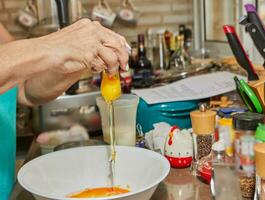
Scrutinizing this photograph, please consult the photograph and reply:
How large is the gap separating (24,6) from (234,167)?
1.50 m

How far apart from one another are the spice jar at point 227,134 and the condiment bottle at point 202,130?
5 centimetres

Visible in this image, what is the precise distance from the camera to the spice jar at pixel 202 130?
1.02m

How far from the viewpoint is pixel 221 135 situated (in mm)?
952

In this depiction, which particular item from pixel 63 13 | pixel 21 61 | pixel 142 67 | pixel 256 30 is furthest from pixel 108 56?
pixel 142 67

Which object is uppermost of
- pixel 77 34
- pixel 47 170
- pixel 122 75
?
pixel 77 34

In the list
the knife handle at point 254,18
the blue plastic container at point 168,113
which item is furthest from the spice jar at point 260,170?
the blue plastic container at point 168,113

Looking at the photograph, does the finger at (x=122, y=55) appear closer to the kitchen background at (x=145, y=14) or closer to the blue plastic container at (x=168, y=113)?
the blue plastic container at (x=168, y=113)

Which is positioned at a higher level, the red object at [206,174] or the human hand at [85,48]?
the human hand at [85,48]

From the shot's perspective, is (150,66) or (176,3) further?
(176,3)

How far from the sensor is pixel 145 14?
221 centimetres

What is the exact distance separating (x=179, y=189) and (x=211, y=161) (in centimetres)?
9

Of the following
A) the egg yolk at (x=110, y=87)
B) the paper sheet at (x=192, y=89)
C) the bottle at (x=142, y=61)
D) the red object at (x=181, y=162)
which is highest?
the egg yolk at (x=110, y=87)

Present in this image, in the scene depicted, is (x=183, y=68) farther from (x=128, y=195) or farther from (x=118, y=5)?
(x=128, y=195)

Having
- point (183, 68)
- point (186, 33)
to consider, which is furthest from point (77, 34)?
point (186, 33)
